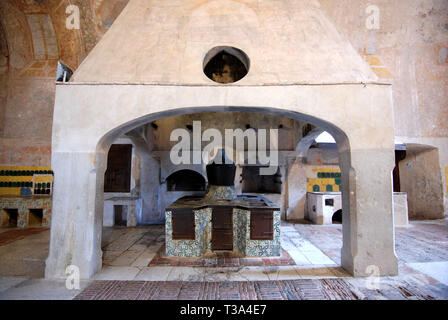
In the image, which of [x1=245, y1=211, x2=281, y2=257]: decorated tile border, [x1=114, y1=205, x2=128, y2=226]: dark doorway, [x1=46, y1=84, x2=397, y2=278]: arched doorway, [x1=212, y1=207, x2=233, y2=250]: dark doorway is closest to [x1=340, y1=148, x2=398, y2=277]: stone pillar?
[x1=46, y1=84, x2=397, y2=278]: arched doorway

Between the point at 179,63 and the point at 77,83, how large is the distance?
164 cm

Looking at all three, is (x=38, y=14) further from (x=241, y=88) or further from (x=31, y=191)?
(x=241, y=88)

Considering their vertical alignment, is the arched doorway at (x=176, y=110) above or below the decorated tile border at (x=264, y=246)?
above

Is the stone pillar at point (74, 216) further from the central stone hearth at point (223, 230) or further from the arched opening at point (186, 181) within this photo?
the arched opening at point (186, 181)

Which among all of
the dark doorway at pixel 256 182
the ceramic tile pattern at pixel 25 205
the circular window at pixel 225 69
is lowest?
the ceramic tile pattern at pixel 25 205

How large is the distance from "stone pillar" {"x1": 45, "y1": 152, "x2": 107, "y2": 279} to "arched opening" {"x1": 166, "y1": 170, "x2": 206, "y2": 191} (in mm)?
4690

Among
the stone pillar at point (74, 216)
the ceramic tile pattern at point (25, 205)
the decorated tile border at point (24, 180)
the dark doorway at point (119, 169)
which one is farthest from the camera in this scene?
the dark doorway at point (119, 169)

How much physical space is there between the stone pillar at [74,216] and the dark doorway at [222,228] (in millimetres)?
2093

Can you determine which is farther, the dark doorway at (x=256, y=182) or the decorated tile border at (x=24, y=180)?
the dark doorway at (x=256, y=182)

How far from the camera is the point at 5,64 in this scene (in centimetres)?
739

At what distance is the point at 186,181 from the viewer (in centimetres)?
848

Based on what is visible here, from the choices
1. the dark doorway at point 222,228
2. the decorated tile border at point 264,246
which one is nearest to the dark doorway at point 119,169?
the dark doorway at point 222,228

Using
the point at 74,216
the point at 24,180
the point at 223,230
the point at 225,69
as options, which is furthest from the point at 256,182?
the point at 24,180

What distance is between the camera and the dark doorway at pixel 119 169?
780cm
